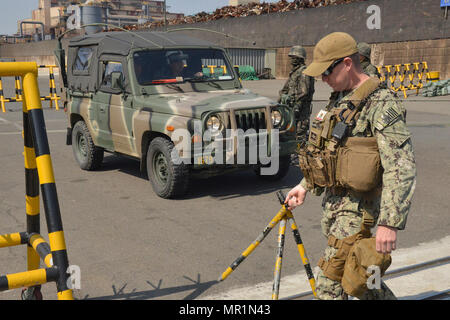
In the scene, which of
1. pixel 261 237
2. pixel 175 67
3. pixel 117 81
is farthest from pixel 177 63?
pixel 261 237

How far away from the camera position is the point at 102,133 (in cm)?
754

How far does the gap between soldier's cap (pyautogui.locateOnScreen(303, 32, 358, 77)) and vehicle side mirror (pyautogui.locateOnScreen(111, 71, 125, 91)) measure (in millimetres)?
4479

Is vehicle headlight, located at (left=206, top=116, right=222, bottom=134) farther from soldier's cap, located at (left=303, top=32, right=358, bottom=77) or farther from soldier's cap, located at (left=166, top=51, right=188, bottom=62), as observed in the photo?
soldier's cap, located at (left=303, top=32, right=358, bottom=77)

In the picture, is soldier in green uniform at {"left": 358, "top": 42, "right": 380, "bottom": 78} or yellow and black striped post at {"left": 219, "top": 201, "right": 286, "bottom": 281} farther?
soldier in green uniform at {"left": 358, "top": 42, "right": 380, "bottom": 78}

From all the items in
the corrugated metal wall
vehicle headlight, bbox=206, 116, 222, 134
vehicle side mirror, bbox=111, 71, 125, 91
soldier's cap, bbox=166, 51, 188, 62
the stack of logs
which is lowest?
vehicle headlight, bbox=206, 116, 222, 134

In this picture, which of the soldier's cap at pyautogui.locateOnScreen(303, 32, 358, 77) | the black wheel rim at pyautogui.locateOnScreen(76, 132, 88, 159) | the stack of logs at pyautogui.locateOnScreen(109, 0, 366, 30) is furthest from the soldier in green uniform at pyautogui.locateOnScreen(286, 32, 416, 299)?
the stack of logs at pyautogui.locateOnScreen(109, 0, 366, 30)

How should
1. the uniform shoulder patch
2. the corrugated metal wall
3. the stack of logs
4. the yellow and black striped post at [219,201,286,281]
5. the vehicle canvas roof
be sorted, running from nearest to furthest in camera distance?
the uniform shoulder patch < the yellow and black striped post at [219,201,286,281] < the vehicle canvas roof < the stack of logs < the corrugated metal wall

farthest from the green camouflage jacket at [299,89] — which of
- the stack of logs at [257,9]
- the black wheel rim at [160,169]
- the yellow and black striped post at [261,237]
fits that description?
the stack of logs at [257,9]

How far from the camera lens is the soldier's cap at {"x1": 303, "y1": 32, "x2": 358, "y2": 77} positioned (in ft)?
8.82

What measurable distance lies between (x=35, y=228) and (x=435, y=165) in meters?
7.00

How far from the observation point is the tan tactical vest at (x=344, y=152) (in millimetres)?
2670

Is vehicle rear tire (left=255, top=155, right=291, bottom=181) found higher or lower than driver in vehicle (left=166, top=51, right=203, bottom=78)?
lower

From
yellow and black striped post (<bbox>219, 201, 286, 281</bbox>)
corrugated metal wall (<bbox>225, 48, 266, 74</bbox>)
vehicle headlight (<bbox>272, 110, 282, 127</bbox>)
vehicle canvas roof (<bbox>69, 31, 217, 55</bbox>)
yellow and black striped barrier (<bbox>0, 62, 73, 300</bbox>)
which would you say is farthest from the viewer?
corrugated metal wall (<bbox>225, 48, 266, 74</bbox>)

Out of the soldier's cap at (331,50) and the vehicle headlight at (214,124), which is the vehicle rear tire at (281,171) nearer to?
the vehicle headlight at (214,124)
